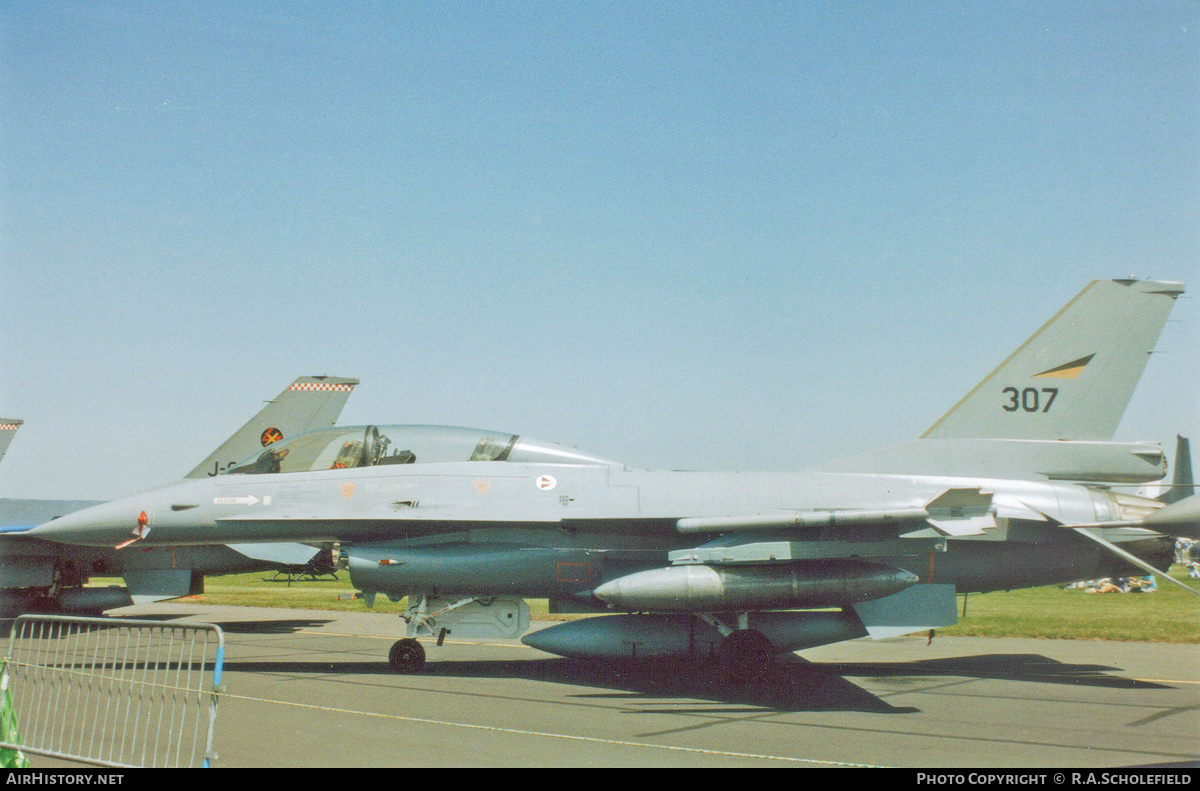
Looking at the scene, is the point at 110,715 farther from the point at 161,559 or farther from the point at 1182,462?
the point at 1182,462

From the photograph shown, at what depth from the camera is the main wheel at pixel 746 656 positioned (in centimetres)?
1035

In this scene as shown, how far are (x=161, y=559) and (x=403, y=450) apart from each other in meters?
6.30

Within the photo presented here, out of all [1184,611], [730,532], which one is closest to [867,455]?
[730,532]

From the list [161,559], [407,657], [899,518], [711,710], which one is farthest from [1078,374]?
[161,559]

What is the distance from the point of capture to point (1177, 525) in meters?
9.47

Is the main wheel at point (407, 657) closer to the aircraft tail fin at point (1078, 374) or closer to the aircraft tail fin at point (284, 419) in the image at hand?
the aircraft tail fin at point (1078, 374)

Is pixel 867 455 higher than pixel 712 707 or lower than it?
higher

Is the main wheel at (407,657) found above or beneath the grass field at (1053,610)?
above

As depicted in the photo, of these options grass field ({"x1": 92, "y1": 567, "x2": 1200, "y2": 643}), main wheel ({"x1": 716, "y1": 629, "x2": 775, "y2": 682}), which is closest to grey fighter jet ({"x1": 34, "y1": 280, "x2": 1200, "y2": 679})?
main wheel ({"x1": 716, "y1": 629, "x2": 775, "y2": 682})

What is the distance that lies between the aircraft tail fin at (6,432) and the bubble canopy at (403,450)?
15642mm

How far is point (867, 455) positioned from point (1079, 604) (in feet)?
49.6

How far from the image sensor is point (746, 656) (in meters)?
10.4

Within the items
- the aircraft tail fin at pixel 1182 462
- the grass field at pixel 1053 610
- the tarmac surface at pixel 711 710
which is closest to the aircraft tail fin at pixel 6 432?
the grass field at pixel 1053 610
